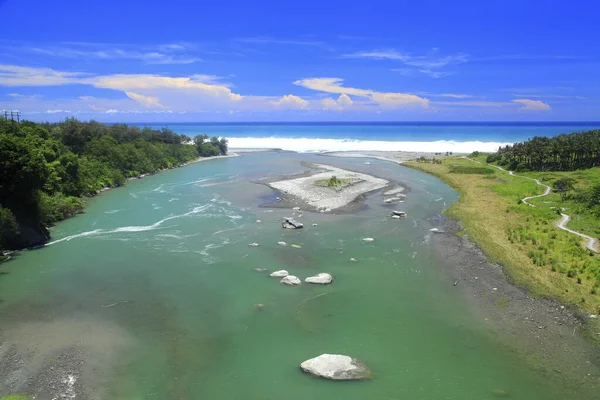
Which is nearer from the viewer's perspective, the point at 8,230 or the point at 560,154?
the point at 8,230

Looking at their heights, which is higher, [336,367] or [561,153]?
[561,153]

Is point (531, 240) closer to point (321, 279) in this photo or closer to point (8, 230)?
point (321, 279)

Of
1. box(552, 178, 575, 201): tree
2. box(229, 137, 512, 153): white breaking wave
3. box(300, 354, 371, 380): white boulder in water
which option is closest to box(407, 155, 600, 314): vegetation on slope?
box(552, 178, 575, 201): tree

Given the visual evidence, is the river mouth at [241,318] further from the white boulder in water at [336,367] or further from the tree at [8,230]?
the tree at [8,230]

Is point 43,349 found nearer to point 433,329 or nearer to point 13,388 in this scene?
point 13,388

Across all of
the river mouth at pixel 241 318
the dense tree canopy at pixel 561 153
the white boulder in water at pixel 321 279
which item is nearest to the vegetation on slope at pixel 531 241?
the river mouth at pixel 241 318

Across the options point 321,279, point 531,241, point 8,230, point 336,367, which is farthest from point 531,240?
point 8,230

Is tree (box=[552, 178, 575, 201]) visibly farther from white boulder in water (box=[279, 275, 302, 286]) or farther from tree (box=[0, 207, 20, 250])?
tree (box=[0, 207, 20, 250])
